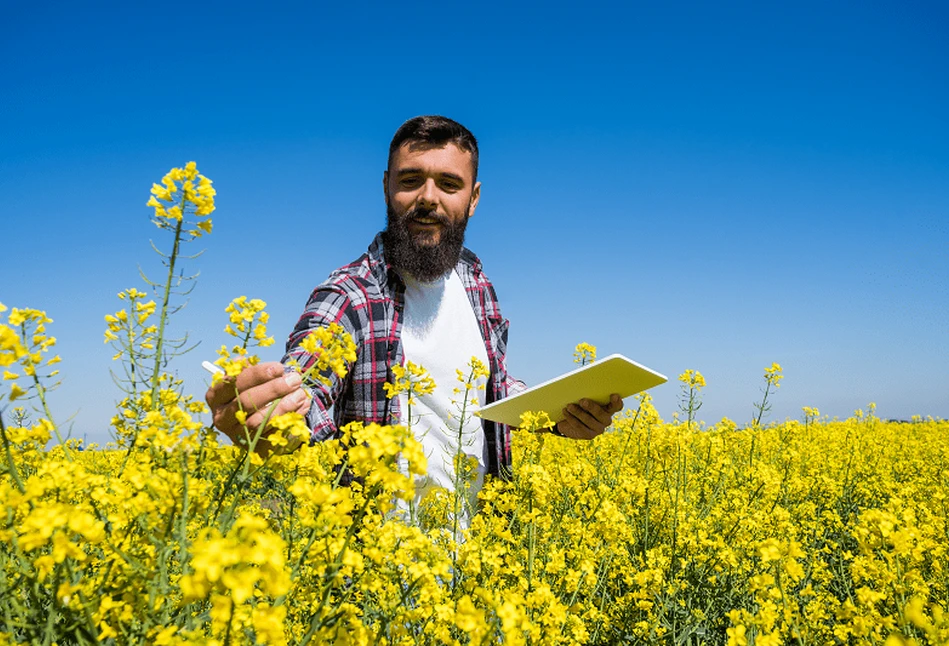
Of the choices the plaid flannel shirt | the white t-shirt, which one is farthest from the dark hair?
the white t-shirt

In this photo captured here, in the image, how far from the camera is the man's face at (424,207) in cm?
305

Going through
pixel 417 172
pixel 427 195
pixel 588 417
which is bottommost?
pixel 588 417

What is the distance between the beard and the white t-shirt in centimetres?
10

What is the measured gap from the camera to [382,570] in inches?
58.3

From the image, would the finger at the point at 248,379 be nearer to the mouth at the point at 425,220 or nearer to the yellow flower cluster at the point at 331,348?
the yellow flower cluster at the point at 331,348

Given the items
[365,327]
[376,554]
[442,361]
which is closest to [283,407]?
[376,554]

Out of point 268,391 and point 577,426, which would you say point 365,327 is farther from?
point 268,391

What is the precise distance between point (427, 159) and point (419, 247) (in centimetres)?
47

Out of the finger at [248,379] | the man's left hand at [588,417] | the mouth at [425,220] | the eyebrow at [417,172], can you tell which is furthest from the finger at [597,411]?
the finger at [248,379]

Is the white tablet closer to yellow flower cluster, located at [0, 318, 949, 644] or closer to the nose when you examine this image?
yellow flower cluster, located at [0, 318, 949, 644]

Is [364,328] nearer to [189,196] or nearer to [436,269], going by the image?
[436,269]

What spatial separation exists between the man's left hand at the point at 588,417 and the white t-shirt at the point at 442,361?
0.44 m

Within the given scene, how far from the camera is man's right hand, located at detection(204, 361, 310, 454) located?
1388 mm

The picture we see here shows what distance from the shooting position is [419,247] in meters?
3.06
